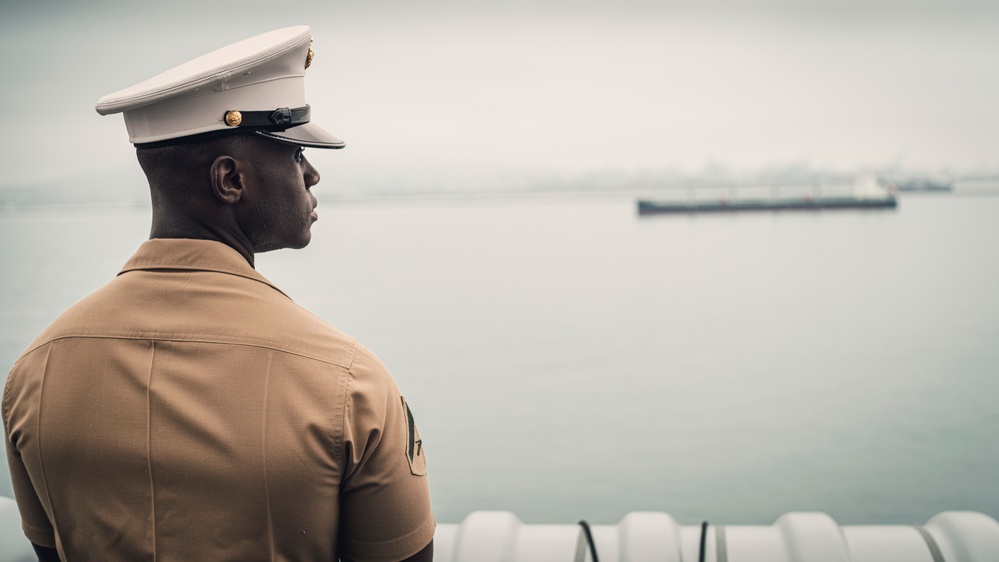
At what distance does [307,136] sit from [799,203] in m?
12.2

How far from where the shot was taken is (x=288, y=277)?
707 centimetres

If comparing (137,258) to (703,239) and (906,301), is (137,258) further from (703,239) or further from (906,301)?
(703,239)

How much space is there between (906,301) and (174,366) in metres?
6.98

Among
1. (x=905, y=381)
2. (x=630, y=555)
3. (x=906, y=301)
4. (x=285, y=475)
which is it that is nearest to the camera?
(x=285, y=475)

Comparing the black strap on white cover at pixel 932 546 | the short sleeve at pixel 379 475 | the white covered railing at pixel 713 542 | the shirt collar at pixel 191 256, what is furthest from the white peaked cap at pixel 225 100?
the black strap on white cover at pixel 932 546

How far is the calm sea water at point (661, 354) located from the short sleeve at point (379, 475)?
2785mm

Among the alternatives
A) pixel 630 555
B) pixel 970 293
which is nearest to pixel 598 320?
pixel 970 293

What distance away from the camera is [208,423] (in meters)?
0.70

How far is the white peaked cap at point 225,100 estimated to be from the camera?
0.78 metres

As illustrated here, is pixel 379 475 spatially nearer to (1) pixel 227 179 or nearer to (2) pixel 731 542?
(1) pixel 227 179

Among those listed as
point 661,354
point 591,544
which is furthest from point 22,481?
point 661,354

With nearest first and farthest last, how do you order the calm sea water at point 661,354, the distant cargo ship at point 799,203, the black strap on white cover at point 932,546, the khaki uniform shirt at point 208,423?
the khaki uniform shirt at point 208,423
the black strap on white cover at point 932,546
the calm sea water at point 661,354
the distant cargo ship at point 799,203

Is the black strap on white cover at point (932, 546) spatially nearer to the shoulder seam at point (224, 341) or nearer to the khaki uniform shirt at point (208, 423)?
the khaki uniform shirt at point (208, 423)

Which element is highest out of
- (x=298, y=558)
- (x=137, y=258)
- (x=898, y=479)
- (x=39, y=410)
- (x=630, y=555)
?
(x=137, y=258)
